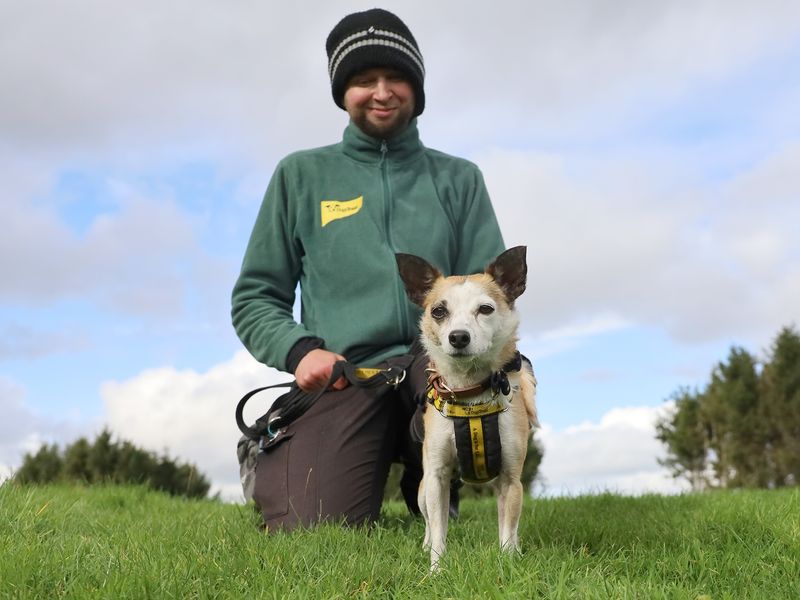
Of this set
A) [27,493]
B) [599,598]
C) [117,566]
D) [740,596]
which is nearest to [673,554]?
[740,596]

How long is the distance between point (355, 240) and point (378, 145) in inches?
31.5

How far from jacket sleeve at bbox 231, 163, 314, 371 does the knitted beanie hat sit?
889 mm

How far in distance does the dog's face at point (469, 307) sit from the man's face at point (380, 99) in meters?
1.80

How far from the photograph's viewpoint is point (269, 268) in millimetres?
5980

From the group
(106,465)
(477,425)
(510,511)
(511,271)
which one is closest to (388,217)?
(511,271)

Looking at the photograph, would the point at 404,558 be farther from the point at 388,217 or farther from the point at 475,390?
the point at 388,217

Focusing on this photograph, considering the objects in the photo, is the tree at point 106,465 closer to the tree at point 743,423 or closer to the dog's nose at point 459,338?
the dog's nose at point 459,338

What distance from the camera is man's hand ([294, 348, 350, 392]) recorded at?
5.25m

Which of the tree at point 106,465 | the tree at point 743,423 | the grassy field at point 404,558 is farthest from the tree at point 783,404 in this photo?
the grassy field at point 404,558

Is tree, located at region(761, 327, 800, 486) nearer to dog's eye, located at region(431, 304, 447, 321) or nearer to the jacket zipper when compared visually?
the jacket zipper

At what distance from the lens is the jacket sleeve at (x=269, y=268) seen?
588cm

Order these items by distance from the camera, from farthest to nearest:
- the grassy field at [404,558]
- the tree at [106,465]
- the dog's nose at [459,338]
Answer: the tree at [106,465], the dog's nose at [459,338], the grassy field at [404,558]

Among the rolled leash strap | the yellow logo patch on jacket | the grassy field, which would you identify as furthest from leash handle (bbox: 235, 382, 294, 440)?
the yellow logo patch on jacket

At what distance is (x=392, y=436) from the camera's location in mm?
5680
